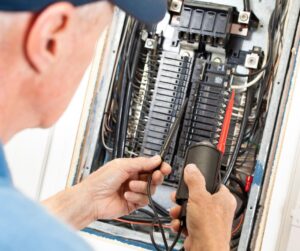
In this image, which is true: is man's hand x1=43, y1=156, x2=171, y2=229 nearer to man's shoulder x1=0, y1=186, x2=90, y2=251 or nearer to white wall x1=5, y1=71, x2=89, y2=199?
white wall x1=5, y1=71, x2=89, y2=199

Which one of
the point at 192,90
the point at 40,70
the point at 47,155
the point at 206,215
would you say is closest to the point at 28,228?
the point at 40,70

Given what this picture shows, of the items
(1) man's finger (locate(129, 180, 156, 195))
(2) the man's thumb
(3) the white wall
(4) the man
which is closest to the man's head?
(4) the man

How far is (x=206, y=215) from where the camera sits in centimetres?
101

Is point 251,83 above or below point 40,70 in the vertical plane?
above

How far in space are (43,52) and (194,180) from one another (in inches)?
25.9

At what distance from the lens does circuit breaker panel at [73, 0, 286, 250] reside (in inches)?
60.6

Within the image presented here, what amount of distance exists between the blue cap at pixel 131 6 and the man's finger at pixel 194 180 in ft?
1.80

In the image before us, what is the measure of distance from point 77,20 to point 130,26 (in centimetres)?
115

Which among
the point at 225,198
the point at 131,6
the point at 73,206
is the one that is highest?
the point at 131,6

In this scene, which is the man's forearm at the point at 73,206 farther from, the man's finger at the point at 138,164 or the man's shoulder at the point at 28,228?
the man's shoulder at the point at 28,228

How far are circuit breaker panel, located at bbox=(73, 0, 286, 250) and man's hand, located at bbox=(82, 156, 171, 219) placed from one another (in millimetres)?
294

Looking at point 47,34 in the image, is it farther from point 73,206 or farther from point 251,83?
point 251,83

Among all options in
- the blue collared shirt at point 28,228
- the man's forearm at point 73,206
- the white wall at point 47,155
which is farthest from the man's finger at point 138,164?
the blue collared shirt at point 28,228

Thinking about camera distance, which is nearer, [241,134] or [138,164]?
[138,164]
